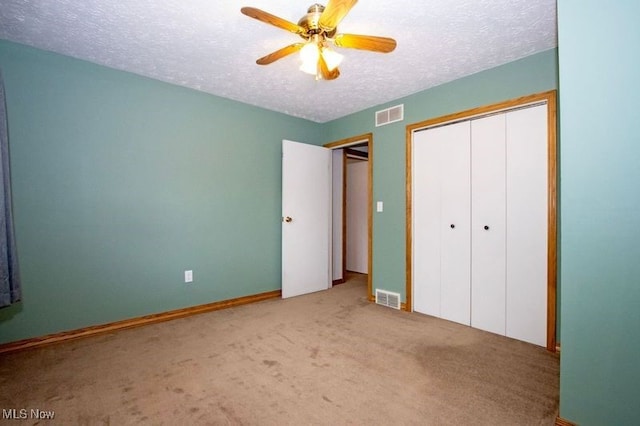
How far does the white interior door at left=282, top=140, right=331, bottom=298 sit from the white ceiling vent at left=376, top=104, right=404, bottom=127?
0.94m

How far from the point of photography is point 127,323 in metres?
2.72

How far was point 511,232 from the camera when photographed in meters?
2.55

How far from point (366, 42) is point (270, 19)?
600 mm

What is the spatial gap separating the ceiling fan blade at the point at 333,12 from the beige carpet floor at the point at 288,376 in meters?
2.13

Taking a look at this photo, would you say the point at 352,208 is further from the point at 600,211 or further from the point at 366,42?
the point at 600,211

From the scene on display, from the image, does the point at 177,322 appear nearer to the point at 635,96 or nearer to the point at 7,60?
the point at 7,60

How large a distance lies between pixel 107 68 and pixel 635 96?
12.0 ft

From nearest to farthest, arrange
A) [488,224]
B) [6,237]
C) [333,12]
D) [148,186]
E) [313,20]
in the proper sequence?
[333,12], [313,20], [6,237], [488,224], [148,186]

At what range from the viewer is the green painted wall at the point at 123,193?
91.3 inches

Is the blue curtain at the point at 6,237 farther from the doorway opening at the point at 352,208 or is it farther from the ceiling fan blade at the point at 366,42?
the doorway opening at the point at 352,208

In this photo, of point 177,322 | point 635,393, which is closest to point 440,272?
point 635,393

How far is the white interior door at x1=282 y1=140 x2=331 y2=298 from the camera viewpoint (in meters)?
3.78

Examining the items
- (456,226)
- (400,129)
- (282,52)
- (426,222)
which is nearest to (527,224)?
(456,226)

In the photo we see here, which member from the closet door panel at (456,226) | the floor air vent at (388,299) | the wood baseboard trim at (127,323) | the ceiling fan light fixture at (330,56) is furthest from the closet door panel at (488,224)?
the wood baseboard trim at (127,323)
